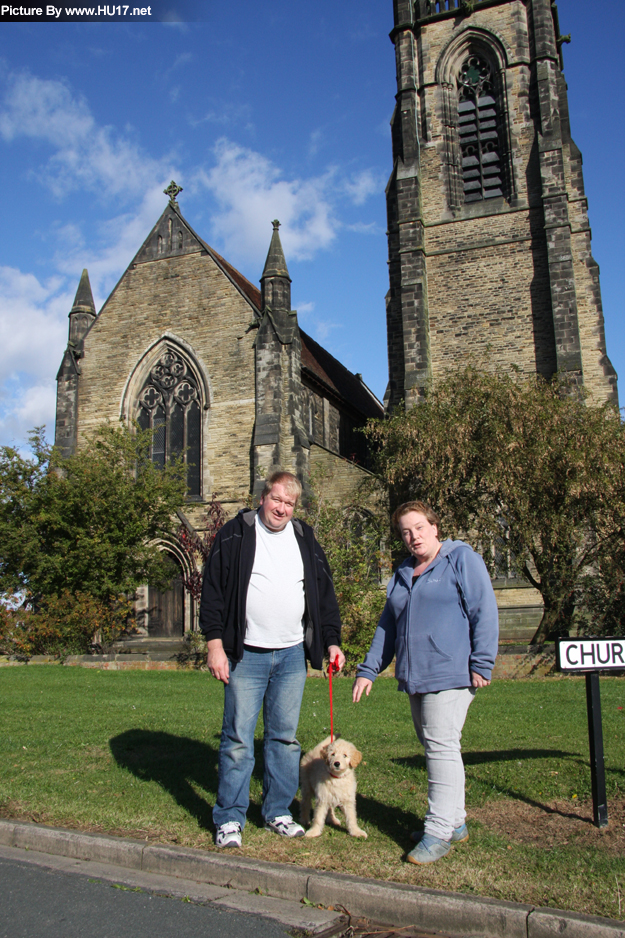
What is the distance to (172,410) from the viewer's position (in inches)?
885

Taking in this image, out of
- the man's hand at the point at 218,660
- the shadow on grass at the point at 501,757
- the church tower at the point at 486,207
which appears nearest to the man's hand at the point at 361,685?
the man's hand at the point at 218,660

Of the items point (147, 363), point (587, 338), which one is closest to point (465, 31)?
point (587, 338)

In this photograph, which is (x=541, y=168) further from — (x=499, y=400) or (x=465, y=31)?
(x=499, y=400)

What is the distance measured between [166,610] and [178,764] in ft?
51.5

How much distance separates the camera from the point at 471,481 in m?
14.8

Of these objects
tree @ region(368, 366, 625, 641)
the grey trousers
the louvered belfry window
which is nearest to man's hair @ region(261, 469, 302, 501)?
the grey trousers

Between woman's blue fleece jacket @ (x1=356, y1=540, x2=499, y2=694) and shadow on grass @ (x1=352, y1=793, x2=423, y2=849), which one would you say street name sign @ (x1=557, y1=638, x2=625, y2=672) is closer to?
woman's blue fleece jacket @ (x1=356, y1=540, x2=499, y2=694)

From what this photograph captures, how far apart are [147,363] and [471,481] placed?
1219 cm

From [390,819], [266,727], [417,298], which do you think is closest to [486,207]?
[417,298]

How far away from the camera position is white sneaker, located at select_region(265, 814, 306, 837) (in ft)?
13.9

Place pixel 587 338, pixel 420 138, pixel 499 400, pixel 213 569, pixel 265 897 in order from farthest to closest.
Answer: pixel 420 138 < pixel 587 338 < pixel 499 400 < pixel 213 569 < pixel 265 897

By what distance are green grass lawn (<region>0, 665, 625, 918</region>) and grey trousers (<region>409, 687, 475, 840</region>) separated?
0.19 metres

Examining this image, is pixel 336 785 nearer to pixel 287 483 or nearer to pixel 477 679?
pixel 477 679

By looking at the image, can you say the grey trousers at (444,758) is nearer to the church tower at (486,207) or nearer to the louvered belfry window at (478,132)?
the church tower at (486,207)
